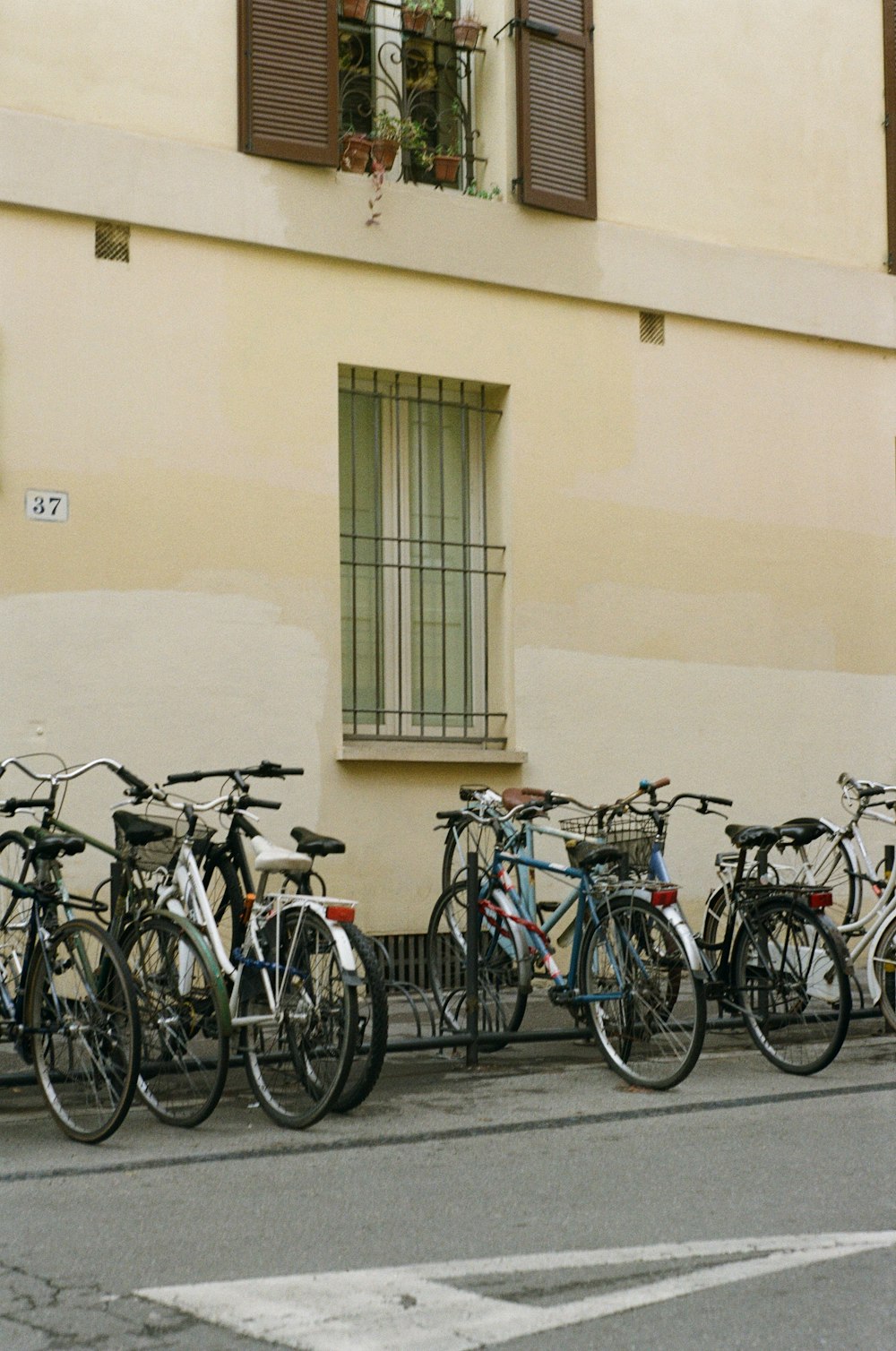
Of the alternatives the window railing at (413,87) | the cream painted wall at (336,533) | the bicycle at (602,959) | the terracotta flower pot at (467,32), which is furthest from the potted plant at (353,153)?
the bicycle at (602,959)

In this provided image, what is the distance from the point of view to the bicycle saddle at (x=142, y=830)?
6.82 metres

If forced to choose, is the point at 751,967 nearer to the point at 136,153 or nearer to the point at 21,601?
the point at 21,601

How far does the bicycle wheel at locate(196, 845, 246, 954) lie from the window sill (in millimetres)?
2878

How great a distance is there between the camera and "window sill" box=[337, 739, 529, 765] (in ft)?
33.3

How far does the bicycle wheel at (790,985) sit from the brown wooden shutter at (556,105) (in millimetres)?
5183

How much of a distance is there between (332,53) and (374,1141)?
21.9ft

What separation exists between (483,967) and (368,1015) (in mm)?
1800

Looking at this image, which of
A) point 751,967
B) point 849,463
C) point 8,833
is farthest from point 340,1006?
point 849,463

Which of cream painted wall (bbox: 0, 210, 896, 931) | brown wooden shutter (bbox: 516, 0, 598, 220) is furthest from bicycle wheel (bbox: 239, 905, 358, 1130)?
brown wooden shutter (bbox: 516, 0, 598, 220)

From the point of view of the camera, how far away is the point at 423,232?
10.6 m

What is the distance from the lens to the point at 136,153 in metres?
9.68

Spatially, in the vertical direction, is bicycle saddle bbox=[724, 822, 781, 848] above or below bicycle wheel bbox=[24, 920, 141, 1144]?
above

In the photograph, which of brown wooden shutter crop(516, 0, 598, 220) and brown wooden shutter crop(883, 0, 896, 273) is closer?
brown wooden shutter crop(516, 0, 598, 220)

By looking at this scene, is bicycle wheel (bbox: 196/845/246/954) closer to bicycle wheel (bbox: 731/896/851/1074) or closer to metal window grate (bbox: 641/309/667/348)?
bicycle wheel (bbox: 731/896/851/1074)
